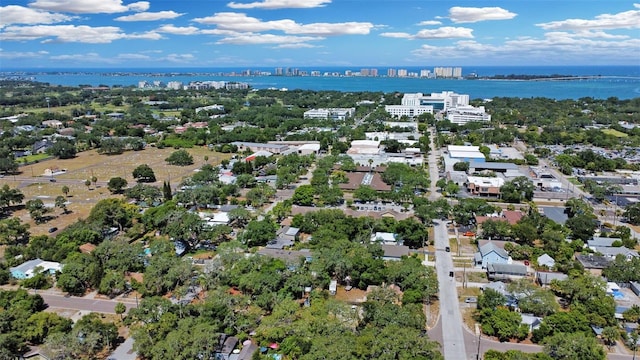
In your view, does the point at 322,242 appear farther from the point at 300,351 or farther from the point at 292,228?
the point at 300,351

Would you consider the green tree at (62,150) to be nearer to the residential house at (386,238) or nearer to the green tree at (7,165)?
the green tree at (7,165)

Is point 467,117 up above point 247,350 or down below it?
above

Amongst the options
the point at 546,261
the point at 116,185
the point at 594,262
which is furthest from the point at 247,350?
the point at 116,185

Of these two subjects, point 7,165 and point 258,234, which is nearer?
point 258,234

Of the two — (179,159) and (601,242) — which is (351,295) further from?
(179,159)

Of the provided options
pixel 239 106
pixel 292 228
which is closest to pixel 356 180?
pixel 292 228

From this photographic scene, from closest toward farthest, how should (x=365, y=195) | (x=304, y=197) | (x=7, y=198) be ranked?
(x=304, y=197), (x=7, y=198), (x=365, y=195)

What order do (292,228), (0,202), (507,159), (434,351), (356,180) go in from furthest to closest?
(507,159) < (356,180) < (0,202) < (292,228) < (434,351)
